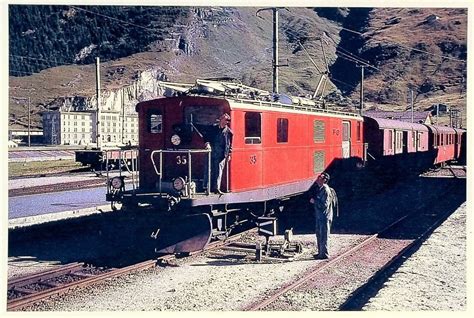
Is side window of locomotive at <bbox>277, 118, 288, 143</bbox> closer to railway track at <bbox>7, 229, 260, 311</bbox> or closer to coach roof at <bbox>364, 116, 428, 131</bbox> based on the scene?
railway track at <bbox>7, 229, 260, 311</bbox>

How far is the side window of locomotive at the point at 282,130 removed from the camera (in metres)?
10.4

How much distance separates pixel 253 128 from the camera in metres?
9.69

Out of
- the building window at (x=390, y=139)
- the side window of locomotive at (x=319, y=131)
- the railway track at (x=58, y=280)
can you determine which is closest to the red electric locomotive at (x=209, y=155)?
the railway track at (x=58, y=280)

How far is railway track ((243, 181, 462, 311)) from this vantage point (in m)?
7.16

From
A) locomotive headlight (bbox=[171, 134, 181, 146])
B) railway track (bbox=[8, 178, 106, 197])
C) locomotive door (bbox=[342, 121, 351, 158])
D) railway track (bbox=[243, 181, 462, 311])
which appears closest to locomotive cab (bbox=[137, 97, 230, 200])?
locomotive headlight (bbox=[171, 134, 181, 146])

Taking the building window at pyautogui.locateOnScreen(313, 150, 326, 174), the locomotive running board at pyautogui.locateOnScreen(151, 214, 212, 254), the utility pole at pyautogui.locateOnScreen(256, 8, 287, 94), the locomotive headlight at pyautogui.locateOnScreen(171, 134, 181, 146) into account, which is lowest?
the locomotive running board at pyautogui.locateOnScreen(151, 214, 212, 254)

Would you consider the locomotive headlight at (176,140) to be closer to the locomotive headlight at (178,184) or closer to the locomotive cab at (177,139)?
the locomotive cab at (177,139)

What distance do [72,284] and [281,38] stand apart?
18408 millimetres

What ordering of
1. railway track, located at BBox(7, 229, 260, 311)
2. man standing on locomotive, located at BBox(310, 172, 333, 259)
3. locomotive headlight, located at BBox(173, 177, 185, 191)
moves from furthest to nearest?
man standing on locomotive, located at BBox(310, 172, 333, 259) < locomotive headlight, located at BBox(173, 177, 185, 191) < railway track, located at BBox(7, 229, 260, 311)

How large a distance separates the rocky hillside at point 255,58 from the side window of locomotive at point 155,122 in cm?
624

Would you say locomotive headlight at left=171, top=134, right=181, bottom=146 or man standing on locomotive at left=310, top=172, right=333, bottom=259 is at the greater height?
locomotive headlight at left=171, top=134, right=181, bottom=146

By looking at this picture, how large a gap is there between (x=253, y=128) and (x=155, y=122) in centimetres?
195

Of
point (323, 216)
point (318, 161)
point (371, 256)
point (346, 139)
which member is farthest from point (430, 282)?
point (346, 139)

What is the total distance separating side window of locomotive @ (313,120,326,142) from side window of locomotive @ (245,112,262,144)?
274 cm
